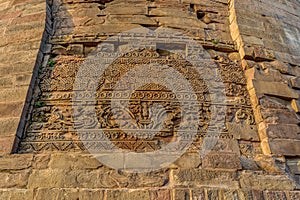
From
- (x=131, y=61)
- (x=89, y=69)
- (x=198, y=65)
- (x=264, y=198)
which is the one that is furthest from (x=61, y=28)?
(x=264, y=198)

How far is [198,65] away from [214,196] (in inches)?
64.6

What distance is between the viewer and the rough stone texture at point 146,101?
8.39 ft

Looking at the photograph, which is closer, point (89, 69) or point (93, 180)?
point (93, 180)

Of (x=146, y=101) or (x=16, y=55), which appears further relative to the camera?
(x=16, y=55)

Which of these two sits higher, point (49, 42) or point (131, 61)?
point (49, 42)

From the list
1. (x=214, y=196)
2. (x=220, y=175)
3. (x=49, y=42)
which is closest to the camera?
(x=214, y=196)

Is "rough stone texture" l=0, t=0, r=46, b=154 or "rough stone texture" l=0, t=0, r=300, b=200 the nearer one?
"rough stone texture" l=0, t=0, r=300, b=200

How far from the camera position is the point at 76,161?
105 inches

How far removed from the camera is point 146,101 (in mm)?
3154

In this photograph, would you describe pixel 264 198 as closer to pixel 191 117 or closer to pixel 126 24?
pixel 191 117

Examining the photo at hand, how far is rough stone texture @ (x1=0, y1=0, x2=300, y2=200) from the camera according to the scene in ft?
8.39

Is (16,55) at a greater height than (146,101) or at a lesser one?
greater

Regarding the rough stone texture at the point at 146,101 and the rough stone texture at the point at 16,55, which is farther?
the rough stone texture at the point at 16,55

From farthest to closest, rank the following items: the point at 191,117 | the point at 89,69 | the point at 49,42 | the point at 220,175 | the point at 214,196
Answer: the point at 49,42, the point at 89,69, the point at 191,117, the point at 220,175, the point at 214,196
